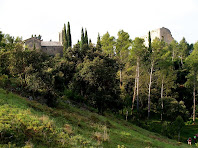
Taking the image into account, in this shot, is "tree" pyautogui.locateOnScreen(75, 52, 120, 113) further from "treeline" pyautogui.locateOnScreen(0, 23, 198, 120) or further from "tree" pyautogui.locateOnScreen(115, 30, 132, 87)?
"tree" pyautogui.locateOnScreen(115, 30, 132, 87)

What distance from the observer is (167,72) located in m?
39.8

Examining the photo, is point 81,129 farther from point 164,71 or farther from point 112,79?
point 164,71

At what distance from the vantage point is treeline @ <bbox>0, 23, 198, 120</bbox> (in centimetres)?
2172

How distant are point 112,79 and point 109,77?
2.68 ft

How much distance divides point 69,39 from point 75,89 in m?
46.1

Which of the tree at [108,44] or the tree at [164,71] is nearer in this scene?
the tree at [164,71]

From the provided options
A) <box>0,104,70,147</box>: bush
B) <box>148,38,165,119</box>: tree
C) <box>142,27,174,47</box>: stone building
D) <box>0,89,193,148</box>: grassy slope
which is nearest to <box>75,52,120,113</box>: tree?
<box>0,89,193,148</box>: grassy slope

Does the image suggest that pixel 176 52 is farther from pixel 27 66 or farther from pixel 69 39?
pixel 27 66

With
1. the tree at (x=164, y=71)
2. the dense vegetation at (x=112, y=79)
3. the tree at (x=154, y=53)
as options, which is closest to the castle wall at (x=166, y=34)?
the dense vegetation at (x=112, y=79)

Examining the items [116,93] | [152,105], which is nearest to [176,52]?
[152,105]

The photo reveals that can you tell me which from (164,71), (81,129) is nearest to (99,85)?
(81,129)

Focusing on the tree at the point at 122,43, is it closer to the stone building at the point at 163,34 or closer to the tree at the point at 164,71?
the tree at the point at 164,71

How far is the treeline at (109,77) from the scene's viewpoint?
71.3 ft

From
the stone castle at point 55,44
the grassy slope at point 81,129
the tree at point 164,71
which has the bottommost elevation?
the grassy slope at point 81,129
